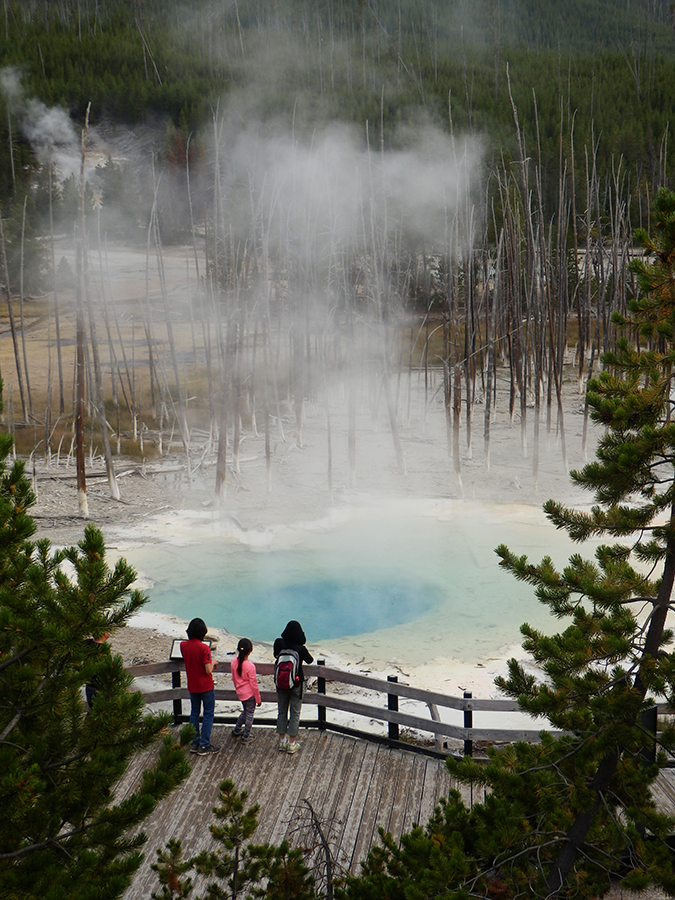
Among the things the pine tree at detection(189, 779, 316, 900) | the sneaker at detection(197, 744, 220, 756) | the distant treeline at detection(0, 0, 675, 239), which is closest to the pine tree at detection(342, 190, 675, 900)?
the pine tree at detection(189, 779, 316, 900)

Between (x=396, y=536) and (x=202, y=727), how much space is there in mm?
7699

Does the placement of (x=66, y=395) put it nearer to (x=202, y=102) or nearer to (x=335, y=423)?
(x=335, y=423)

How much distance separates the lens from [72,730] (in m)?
2.53

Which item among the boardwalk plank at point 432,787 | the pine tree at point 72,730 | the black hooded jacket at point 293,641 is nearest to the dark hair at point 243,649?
the black hooded jacket at point 293,641

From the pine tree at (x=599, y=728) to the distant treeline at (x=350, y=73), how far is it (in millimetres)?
23636

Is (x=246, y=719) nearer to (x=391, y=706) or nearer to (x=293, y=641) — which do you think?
(x=293, y=641)

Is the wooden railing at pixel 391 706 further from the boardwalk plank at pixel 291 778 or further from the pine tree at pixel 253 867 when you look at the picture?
the pine tree at pixel 253 867

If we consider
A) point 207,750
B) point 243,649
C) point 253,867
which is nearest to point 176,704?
point 207,750

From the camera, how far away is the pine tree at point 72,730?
7.65 feet

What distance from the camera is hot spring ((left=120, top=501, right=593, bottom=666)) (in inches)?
343

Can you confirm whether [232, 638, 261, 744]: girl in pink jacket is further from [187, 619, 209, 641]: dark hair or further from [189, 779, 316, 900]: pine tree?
[189, 779, 316, 900]: pine tree

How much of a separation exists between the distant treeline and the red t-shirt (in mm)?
23353

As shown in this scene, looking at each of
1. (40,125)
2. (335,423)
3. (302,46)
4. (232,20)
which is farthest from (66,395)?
(232,20)

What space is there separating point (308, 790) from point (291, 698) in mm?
589
